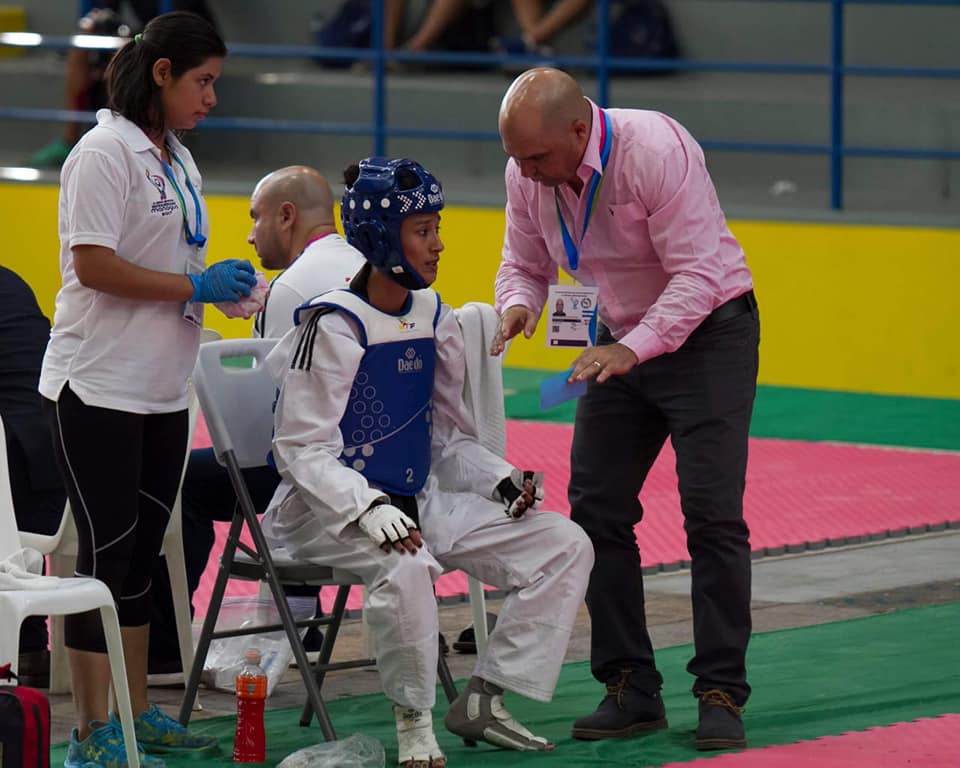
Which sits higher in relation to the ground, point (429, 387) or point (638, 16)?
point (638, 16)

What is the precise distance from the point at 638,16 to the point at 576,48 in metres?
1.34

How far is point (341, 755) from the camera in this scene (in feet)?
15.6

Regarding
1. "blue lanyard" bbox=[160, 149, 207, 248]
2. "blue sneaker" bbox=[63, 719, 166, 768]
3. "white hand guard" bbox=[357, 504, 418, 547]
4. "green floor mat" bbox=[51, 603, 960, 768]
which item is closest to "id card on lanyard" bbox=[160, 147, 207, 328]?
"blue lanyard" bbox=[160, 149, 207, 248]

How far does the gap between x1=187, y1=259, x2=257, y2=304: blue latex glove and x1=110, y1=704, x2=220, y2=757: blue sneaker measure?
1046 millimetres

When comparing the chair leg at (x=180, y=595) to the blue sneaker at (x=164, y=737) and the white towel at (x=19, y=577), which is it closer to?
the blue sneaker at (x=164, y=737)

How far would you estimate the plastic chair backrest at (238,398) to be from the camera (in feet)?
16.7

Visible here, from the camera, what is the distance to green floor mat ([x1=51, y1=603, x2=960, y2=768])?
5.01 m

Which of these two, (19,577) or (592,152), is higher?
(592,152)

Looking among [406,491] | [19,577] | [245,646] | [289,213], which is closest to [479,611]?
[245,646]

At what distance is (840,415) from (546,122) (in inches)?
235

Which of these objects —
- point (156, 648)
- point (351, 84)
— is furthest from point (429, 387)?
point (351, 84)

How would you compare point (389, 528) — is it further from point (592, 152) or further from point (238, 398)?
point (592, 152)

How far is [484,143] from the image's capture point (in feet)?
46.6

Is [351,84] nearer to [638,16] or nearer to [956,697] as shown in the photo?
[638,16]
